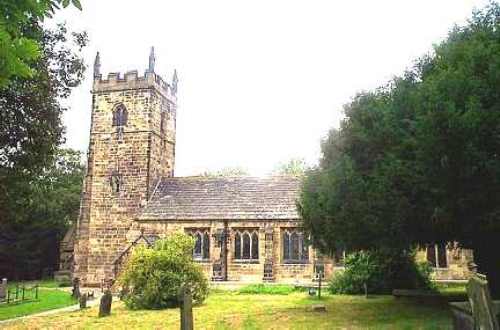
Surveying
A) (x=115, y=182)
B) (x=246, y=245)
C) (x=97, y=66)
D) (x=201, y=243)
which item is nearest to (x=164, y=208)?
(x=201, y=243)

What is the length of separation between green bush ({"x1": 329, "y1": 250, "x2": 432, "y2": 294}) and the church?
19.0 ft

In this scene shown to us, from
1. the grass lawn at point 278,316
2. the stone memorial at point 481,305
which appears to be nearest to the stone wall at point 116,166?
the grass lawn at point 278,316

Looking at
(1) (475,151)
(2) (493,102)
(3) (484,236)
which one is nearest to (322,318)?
(3) (484,236)

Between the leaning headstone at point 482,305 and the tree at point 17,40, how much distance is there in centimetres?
677

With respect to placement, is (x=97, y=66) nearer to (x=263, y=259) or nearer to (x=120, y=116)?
(x=120, y=116)

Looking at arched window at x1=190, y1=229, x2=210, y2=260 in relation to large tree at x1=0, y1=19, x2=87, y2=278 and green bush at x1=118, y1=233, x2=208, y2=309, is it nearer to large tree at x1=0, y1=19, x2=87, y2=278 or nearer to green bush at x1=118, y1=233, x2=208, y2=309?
green bush at x1=118, y1=233, x2=208, y2=309

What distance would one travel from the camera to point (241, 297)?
23.4 meters

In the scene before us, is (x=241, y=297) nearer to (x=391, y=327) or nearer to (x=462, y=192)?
(x=391, y=327)

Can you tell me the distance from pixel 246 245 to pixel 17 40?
Result: 28548 mm

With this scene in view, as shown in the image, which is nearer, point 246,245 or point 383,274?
point 383,274

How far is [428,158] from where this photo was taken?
12.9 m

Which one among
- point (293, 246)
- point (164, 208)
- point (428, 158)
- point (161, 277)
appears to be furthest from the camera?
point (164, 208)

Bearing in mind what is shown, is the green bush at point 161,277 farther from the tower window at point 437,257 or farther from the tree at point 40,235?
the tree at point 40,235

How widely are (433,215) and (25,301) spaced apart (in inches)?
797
